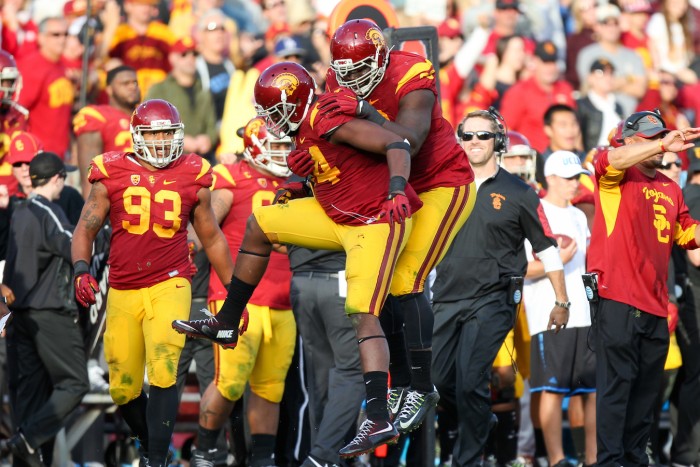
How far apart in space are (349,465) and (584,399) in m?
Result: 1.86

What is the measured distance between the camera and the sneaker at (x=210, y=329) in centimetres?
822

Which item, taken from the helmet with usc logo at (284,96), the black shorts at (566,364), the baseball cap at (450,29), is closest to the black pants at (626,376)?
the black shorts at (566,364)

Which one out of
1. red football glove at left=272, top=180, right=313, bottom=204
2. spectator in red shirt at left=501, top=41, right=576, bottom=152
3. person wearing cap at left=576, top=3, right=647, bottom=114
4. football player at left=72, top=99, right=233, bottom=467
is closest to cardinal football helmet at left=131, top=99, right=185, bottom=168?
football player at left=72, top=99, right=233, bottom=467

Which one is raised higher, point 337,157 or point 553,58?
point 553,58

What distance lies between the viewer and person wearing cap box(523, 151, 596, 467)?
10.8m

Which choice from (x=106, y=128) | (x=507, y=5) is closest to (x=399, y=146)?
(x=106, y=128)

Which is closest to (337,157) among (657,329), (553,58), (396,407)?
(396,407)

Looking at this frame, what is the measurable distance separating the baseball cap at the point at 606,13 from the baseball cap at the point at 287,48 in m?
3.73

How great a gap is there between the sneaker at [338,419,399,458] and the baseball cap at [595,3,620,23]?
947cm

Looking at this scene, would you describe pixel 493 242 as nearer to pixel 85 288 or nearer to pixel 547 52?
pixel 85 288

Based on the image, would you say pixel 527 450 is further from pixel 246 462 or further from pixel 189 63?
pixel 189 63

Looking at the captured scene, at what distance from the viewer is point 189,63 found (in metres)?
13.8

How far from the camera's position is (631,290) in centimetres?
920

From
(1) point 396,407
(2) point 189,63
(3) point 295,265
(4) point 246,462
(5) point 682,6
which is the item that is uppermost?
(5) point 682,6
